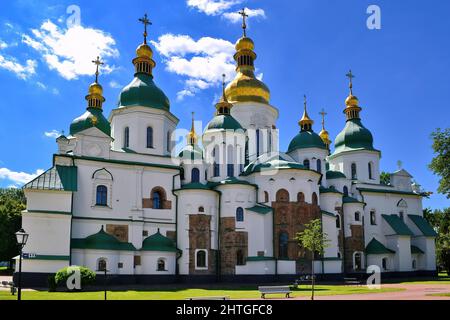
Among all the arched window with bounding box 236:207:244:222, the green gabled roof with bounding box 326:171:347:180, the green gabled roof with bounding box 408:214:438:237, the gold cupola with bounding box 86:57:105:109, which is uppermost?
the gold cupola with bounding box 86:57:105:109

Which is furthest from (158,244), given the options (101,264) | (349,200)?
(349,200)

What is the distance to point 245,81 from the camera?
51344mm

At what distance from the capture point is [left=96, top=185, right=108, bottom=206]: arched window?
37.1 metres

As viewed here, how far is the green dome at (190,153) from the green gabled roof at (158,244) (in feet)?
25.9

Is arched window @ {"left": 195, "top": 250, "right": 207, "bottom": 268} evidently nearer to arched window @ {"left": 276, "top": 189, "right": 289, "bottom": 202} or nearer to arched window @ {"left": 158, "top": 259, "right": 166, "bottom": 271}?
arched window @ {"left": 158, "top": 259, "right": 166, "bottom": 271}

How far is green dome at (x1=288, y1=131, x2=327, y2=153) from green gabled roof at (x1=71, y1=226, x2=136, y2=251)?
21436 millimetres

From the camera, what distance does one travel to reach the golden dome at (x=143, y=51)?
44312 mm

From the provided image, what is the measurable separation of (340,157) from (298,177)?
1526 cm

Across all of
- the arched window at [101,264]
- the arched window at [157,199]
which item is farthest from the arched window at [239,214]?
the arched window at [101,264]

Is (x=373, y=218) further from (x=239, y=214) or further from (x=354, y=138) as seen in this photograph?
(x=239, y=214)

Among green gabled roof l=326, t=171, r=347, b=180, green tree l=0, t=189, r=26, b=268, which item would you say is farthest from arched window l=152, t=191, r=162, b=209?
green tree l=0, t=189, r=26, b=268
